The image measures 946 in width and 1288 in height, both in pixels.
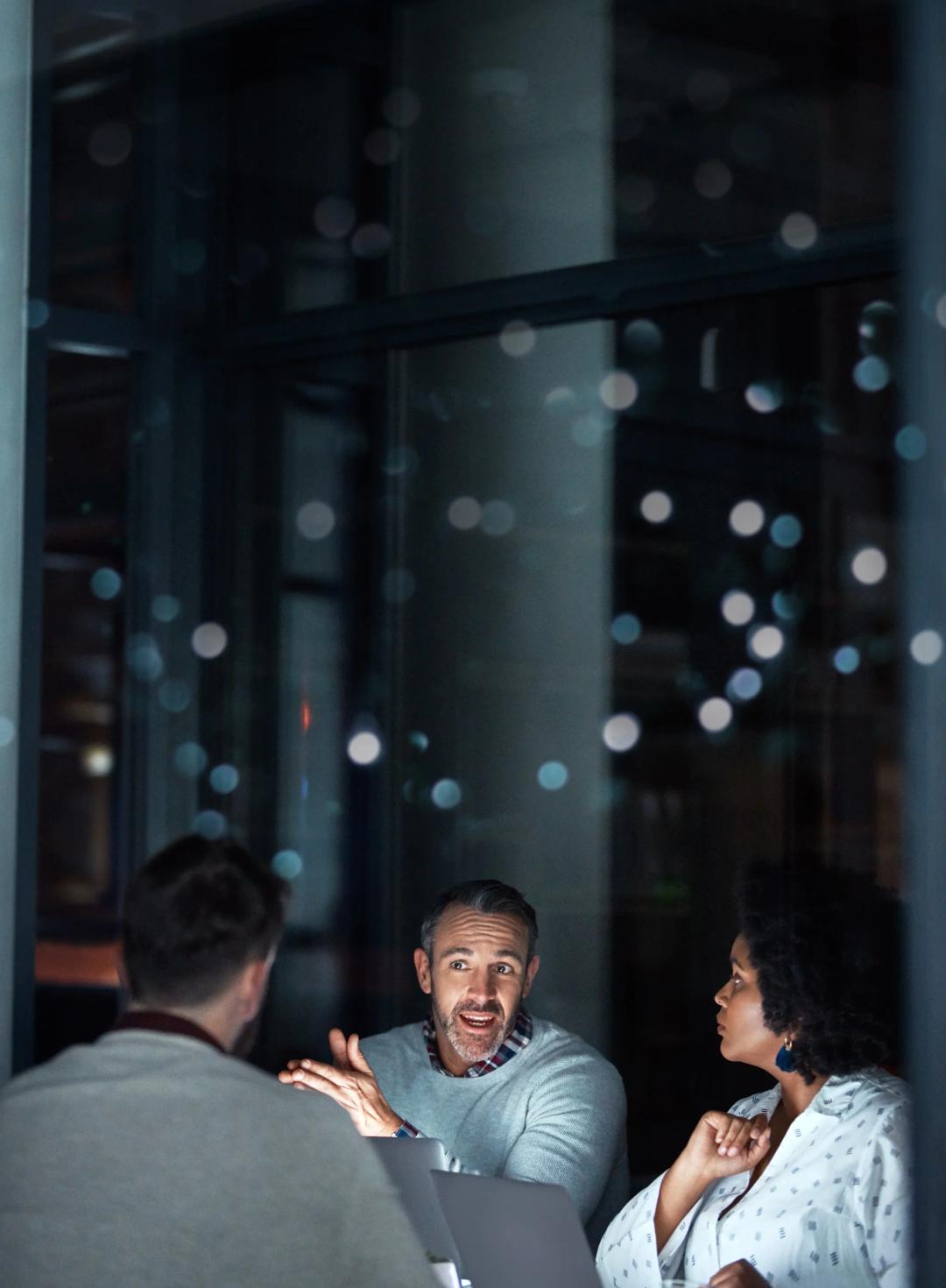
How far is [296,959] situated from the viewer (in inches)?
170

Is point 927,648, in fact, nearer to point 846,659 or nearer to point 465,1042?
point 465,1042

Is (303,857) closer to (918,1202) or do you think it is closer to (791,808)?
(791,808)

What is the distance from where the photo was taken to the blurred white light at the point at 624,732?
4.81m

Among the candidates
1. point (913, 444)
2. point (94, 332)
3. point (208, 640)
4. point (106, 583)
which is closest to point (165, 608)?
point (208, 640)

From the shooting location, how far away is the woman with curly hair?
207cm

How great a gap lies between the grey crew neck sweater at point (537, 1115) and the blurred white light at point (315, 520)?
184cm

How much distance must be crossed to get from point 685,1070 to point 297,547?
195 centimetres

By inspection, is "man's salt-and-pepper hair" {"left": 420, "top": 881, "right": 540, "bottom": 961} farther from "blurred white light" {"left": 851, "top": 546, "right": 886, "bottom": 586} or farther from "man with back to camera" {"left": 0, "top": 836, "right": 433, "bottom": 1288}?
"blurred white light" {"left": 851, "top": 546, "right": 886, "bottom": 586}

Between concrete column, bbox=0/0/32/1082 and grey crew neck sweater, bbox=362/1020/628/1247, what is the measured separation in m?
0.62

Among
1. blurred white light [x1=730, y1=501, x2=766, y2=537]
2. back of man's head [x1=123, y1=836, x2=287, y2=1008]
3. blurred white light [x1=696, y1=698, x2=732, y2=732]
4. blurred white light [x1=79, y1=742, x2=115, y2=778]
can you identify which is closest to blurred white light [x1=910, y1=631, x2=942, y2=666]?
back of man's head [x1=123, y1=836, x2=287, y2=1008]

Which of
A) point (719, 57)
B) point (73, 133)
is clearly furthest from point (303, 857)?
point (719, 57)

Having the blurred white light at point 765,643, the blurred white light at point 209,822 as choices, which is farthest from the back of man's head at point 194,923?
the blurred white light at point 765,643

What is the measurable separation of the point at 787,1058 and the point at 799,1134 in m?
0.11

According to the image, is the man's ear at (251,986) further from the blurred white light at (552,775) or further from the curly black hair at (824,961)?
the blurred white light at (552,775)
